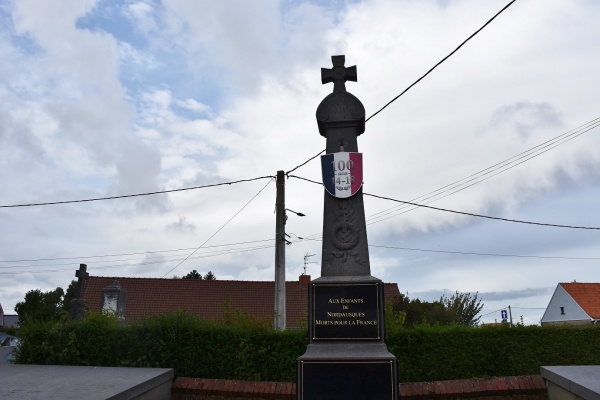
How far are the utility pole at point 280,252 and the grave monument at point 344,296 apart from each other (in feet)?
18.0

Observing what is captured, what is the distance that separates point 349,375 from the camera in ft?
20.8

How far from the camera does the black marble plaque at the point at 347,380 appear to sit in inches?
246

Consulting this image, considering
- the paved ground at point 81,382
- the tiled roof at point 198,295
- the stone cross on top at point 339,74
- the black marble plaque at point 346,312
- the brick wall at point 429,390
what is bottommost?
the brick wall at point 429,390

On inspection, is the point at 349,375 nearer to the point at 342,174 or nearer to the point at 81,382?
the point at 342,174

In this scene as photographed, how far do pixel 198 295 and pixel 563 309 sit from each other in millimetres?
26965

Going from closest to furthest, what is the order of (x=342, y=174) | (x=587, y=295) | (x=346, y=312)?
(x=346, y=312), (x=342, y=174), (x=587, y=295)

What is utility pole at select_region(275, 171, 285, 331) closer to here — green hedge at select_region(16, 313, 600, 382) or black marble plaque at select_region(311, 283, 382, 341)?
green hedge at select_region(16, 313, 600, 382)

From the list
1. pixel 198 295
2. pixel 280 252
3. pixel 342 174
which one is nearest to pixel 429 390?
pixel 342 174

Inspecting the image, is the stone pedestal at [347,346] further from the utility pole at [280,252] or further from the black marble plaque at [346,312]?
the utility pole at [280,252]

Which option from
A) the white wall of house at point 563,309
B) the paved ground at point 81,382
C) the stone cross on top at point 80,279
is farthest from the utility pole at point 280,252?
the white wall of house at point 563,309

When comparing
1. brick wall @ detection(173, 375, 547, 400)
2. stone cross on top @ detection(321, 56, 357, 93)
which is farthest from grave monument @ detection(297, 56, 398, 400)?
brick wall @ detection(173, 375, 547, 400)

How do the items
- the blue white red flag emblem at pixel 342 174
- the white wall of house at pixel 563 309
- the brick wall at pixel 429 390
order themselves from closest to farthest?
the blue white red flag emblem at pixel 342 174 < the brick wall at pixel 429 390 < the white wall of house at pixel 563 309

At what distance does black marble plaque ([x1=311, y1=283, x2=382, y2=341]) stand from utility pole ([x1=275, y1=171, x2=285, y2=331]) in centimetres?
557

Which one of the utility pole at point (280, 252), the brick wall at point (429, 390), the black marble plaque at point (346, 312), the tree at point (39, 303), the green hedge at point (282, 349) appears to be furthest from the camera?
the tree at point (39, 303)
